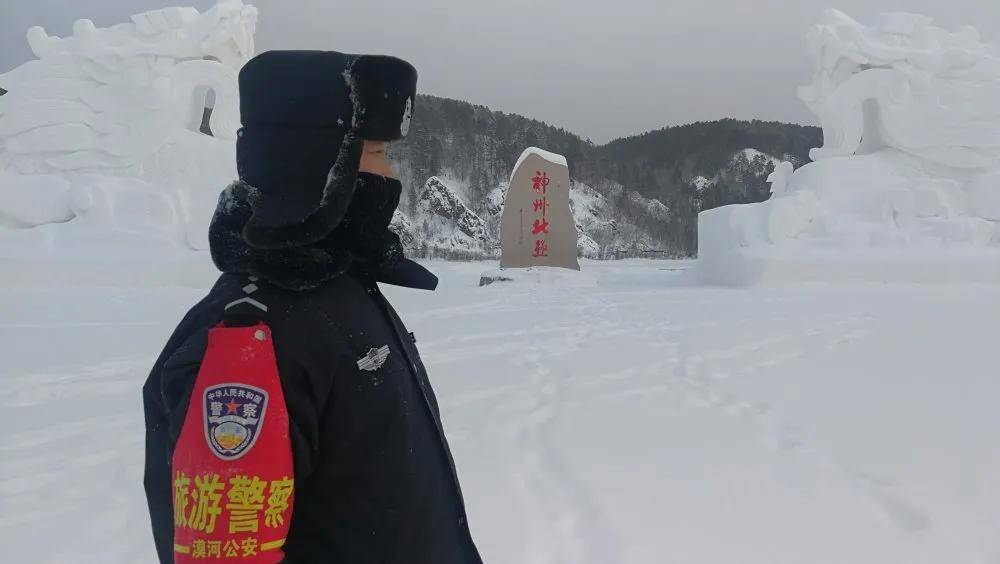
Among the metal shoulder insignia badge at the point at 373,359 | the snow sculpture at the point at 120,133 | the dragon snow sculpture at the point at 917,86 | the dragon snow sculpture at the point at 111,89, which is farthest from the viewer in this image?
the dragon snow sculpture at the point at 917,86

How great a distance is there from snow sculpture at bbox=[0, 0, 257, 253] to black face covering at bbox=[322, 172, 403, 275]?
7112mm

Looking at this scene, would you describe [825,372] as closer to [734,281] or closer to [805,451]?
[805,451]

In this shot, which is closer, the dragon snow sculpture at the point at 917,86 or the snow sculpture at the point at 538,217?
the dragon snow sculpture at the point at 917,86

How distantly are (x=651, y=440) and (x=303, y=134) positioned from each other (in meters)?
1.94

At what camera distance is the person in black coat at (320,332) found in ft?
2.31

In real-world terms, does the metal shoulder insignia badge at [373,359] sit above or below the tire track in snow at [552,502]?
above

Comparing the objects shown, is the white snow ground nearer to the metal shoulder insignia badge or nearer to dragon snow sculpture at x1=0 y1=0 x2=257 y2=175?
the metal shoulder insignia badge

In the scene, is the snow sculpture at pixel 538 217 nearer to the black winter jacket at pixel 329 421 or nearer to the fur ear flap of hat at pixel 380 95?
the fur ear flap of hat at pixel 380 95

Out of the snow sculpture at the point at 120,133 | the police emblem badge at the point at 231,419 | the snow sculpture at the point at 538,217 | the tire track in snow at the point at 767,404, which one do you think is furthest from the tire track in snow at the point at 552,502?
the snow sculpture at the point at 538,217

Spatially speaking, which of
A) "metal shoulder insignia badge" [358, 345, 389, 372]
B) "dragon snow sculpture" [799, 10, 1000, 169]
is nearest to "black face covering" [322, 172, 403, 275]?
"metal shoulder insignia badge" [358, 345, 389, 372]

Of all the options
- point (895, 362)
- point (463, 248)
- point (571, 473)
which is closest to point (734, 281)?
point (895, 362)

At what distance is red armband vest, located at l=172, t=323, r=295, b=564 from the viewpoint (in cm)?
63

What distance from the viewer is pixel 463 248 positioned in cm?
2709

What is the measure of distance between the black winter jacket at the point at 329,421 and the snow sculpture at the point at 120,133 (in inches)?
282
